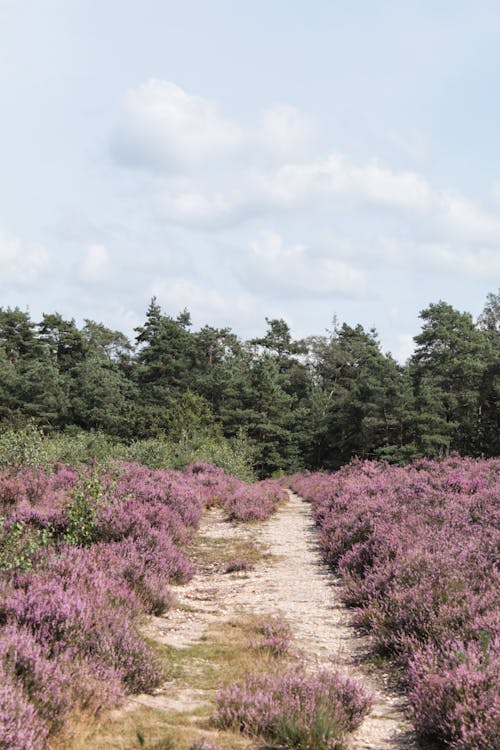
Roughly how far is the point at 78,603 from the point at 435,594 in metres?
3.33

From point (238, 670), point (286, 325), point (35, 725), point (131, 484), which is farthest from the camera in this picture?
point (286, 325)

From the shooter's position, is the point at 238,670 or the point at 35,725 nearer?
the point at 35,725

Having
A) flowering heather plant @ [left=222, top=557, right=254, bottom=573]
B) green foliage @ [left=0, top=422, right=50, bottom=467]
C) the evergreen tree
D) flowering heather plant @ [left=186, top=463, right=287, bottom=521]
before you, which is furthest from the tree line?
flowering heather plant @ [left=222, top=557, right=254, bottom=573]

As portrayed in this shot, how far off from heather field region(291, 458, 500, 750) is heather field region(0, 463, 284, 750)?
2.17 meters

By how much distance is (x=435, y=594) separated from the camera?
222 inches

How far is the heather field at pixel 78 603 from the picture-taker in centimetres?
368

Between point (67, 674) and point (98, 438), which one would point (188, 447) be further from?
point (67, 674)

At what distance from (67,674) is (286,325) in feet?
262

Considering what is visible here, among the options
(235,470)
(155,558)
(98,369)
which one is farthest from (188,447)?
(98,369)

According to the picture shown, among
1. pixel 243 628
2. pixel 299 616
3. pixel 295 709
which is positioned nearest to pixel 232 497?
pixel 299 616

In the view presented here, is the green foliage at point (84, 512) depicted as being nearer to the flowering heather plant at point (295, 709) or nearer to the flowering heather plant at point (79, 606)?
the flowering heather plant at point (79, 606)

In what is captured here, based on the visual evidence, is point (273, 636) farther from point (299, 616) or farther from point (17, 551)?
point (17, 551)

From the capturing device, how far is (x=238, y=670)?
197 inches

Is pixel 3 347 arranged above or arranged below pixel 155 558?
above
